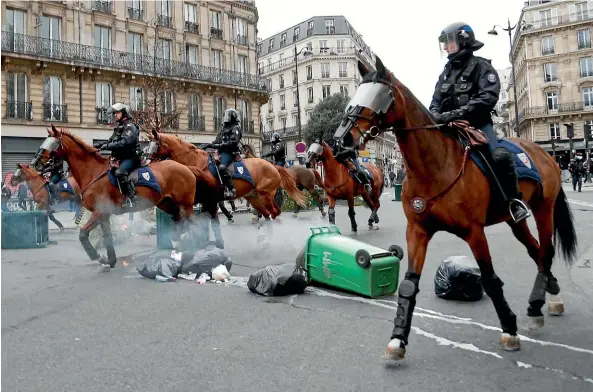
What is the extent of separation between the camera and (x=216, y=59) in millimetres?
36094

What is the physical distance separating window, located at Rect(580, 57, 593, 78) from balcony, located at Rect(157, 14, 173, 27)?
160 feet

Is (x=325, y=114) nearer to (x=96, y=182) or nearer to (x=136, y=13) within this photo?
(x=136, y=13)

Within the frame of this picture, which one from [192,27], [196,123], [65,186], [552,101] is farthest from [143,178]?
[552,101]

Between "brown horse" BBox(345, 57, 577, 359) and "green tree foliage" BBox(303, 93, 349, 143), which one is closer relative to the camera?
"brown horse" BBox(345, 57, 577, 359)

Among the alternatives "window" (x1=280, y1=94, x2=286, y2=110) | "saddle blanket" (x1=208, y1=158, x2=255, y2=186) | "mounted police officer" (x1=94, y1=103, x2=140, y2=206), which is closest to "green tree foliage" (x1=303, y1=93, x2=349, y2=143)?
"window" (x1=280, y1=94, x2=286, y2=110)

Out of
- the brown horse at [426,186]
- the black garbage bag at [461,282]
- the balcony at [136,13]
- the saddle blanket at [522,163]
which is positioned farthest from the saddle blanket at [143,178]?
the balcony at [136,13]

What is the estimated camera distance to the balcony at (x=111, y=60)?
26.7 metres

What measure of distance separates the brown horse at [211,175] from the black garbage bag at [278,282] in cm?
431

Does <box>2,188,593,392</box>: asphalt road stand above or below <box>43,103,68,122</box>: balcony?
below

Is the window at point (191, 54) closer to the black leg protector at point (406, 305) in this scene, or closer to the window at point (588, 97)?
the black leg protector at point (406, 305)

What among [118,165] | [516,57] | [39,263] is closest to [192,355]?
[118,165]

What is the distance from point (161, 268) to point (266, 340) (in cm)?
317

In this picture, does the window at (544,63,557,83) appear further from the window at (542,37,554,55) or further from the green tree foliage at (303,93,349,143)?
the green tree foliage at (303,93,349,143)

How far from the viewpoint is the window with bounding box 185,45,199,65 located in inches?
1351
